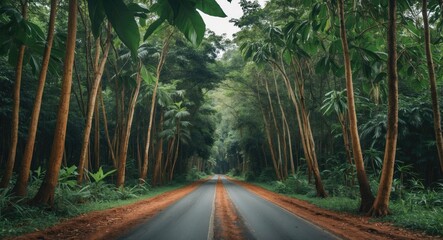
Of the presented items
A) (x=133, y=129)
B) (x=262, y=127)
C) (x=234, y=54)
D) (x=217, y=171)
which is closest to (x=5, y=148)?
(x=133, y=129)

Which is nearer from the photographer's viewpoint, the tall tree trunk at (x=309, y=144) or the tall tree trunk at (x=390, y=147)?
the tall tree trunk at (x=390, y=147)

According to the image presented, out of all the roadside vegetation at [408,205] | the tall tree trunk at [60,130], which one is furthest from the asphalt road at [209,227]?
the tall tree trunk at [60,130]

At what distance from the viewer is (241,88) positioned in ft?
92.0

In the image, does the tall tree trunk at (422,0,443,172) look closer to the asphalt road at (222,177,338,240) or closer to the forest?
the forest

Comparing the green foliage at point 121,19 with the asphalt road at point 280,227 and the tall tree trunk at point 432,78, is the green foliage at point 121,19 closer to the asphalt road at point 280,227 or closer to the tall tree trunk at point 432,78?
the asphalt road at point 280,227

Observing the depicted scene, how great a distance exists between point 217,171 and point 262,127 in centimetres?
10880

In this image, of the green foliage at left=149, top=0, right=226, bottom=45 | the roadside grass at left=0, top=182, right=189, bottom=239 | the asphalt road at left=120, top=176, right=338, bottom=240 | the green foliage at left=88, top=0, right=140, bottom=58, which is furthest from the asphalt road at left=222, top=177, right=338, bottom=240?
the green foliage at left=88, top=0, right=140, bottom=58

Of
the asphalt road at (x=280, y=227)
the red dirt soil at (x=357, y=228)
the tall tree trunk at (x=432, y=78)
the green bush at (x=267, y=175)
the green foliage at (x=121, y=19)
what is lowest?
the asphalt road at (x=280, y=227)

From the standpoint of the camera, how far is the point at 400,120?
14445mm

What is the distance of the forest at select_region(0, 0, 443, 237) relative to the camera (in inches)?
236

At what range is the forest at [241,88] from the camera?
19.7ft

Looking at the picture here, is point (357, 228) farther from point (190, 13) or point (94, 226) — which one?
point (190, 13)

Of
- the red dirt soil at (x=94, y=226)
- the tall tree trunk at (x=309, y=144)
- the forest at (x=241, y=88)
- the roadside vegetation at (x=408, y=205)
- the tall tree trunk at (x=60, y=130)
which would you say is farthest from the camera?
the tall tree trunk at (x=309, y=144)

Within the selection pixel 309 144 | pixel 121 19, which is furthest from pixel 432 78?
pixel 121 19
